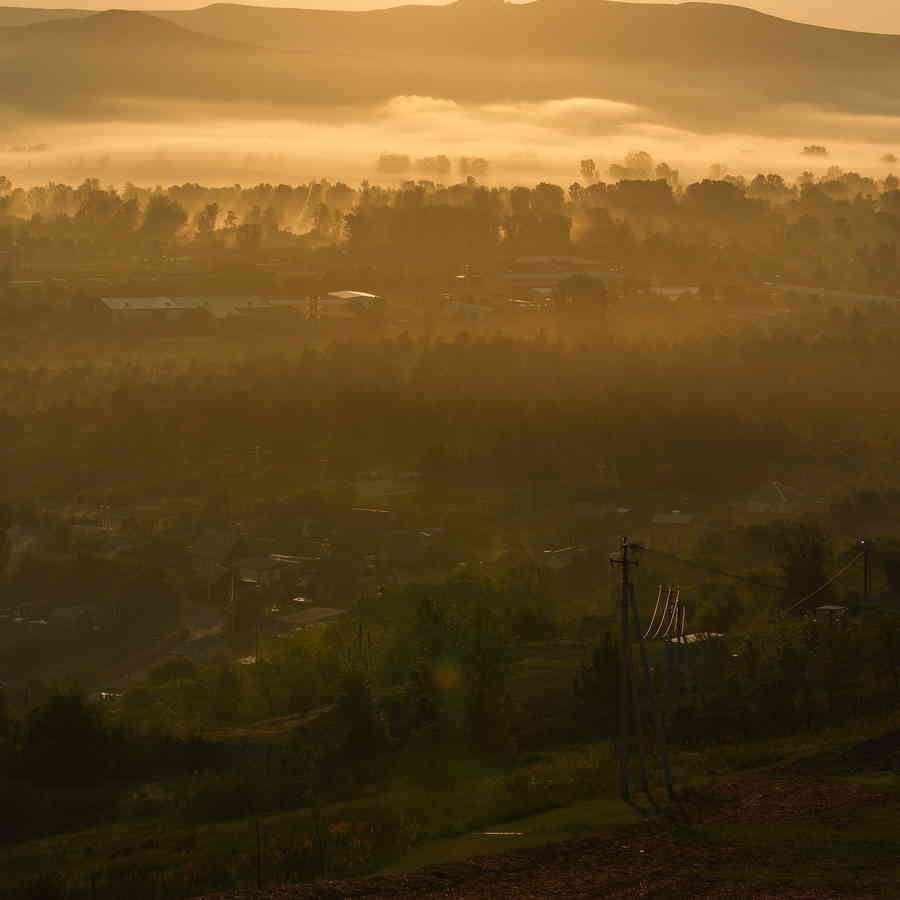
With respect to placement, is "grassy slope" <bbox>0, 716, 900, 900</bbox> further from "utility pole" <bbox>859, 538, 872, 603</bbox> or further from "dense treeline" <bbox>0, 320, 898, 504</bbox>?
"dense treeline" <bbox>0, 320, 898, 504</bbox>

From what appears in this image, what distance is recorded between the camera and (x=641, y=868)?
1195cm

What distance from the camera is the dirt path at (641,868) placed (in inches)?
452

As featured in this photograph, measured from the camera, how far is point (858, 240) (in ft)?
246

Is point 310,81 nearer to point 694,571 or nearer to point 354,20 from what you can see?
point 354,20

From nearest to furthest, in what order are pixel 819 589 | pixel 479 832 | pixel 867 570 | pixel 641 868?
pixel 641 868, pixel 479 832, pixel 867 570, pixel 819 589

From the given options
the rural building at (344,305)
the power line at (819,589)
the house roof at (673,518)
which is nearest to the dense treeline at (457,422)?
the house roof at (673,518)

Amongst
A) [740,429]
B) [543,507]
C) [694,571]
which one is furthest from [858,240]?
[694,571]

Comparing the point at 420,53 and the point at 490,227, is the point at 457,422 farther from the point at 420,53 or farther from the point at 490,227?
the point at 420,53

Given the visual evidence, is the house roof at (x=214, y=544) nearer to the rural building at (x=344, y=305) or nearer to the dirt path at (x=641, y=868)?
the dirt path at (x=641, y=868)

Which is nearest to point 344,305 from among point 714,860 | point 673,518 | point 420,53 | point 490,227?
point 490,227

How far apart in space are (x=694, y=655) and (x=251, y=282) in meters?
40.0

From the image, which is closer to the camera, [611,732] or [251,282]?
[611,732]

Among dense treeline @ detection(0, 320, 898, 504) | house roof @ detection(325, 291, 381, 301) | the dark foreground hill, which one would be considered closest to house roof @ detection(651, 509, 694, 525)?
dense treeline @ detection(0, 320, 898, 504)

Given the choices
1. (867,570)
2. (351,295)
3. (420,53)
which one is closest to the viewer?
(867,570)
